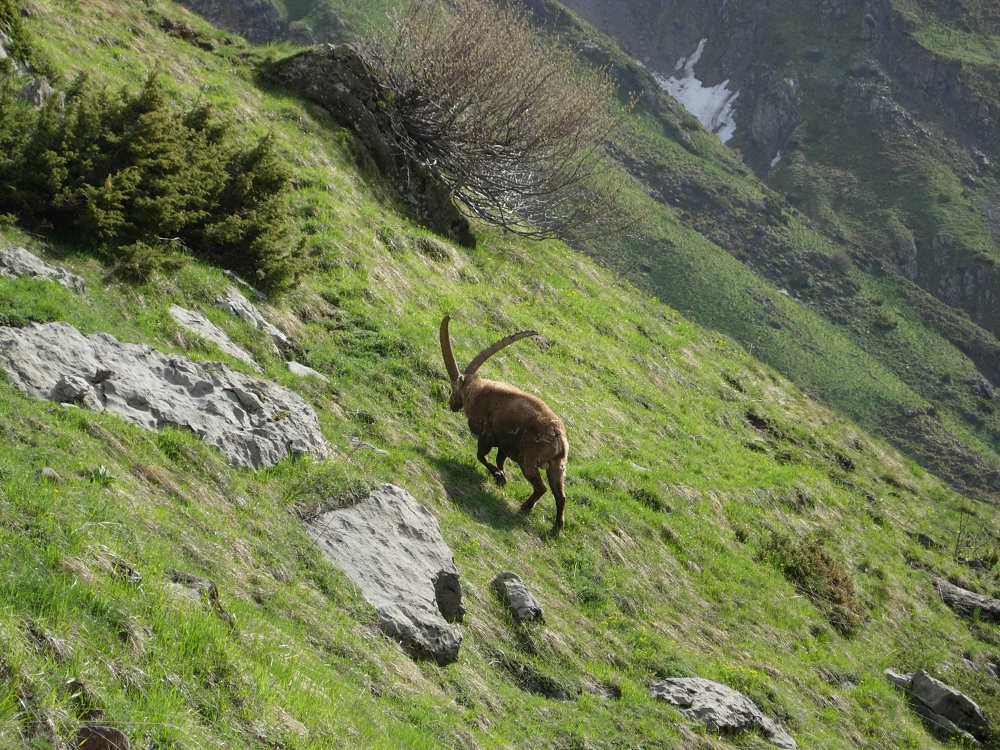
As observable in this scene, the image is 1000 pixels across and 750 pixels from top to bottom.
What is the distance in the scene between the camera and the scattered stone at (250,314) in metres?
13.7

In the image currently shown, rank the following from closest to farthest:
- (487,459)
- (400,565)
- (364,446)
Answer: (400,565) → (364,446) → (487,459)


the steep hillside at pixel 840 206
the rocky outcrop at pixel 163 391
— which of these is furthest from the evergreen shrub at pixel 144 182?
the steep hillside at pixel 840 206

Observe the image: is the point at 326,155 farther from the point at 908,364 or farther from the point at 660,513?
the point at 908,364

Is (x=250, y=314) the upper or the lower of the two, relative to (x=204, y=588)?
lower

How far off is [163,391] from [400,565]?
10.3ft

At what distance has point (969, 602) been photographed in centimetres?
2239

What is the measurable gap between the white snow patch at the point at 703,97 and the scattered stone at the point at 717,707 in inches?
6151

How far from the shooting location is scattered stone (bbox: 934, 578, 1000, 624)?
22.2 metres

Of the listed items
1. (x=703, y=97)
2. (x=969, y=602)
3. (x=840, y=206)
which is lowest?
(x=969, y=602)

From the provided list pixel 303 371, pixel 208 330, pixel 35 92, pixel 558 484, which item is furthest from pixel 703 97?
pixel 208 330

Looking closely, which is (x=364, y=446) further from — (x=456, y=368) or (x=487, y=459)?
(x=456, y=368)

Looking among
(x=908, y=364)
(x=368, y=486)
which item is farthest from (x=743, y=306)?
(x=368, y=486)

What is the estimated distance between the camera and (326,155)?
22578 millimetres

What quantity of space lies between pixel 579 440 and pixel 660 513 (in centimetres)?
209
